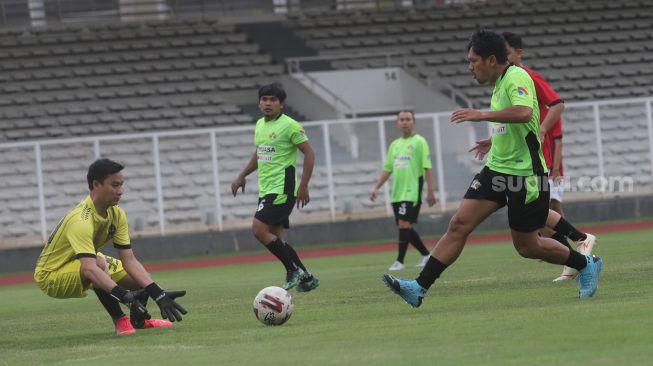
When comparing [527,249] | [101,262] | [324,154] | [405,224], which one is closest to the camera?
[527,249]

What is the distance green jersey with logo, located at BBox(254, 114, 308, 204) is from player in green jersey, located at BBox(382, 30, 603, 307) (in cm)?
441

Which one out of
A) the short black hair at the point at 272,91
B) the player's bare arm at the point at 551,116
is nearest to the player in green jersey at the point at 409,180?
the short black hair at the point at 272,91

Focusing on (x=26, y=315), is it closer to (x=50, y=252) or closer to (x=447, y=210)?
(x=50, y=252)

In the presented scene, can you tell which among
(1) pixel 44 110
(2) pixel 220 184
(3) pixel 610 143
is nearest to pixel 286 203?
(2) pixel 220 184

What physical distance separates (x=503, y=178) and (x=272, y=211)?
4.77 metres

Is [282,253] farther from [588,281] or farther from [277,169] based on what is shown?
[588,281]

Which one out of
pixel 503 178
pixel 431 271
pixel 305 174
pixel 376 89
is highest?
pixel 503 178

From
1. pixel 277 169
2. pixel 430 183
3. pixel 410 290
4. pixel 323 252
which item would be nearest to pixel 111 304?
pixel 410 290

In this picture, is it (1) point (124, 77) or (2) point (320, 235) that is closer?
(2) point (320, 235)

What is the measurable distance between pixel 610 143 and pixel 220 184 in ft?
27.4

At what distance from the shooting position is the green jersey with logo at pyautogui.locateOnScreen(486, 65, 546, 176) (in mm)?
10133

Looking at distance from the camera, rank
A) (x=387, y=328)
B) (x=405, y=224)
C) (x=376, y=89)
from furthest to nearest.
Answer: (x=376, y=89) → (x=405, y=224) → (x=387, y=328)

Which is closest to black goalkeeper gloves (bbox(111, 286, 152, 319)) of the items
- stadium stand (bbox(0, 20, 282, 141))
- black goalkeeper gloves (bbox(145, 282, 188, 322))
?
black goalkeeper gloves (bbox(145, 282, 188, 322))

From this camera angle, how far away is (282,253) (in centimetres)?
1422
